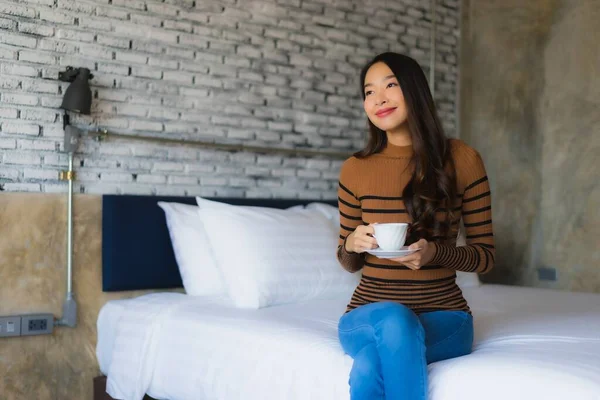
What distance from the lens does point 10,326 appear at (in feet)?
10.2

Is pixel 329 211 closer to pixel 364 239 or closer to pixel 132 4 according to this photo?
pixel 132 4

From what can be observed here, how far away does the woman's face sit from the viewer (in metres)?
2.30

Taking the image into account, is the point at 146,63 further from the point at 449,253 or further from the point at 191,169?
the point at 449,253

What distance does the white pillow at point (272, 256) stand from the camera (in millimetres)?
3166

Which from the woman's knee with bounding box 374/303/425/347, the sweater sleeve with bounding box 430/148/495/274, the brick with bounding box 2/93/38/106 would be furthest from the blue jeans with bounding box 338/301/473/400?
the brick with bounding box 2/93/38/106

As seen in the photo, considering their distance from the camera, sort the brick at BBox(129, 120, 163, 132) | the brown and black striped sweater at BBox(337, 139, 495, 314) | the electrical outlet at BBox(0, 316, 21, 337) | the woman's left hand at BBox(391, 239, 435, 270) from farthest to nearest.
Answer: the brick at BBox(129, 120, 163, 132) → the electrical outlet at BBox(0, 316, 21, 337) → the brown and black striped sweater at BBox(337, 139, 495, 314) → the woman's left hand at BBox(391, 239, 435, 270)

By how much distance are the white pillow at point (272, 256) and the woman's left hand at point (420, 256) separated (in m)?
1.20

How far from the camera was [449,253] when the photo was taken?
2.13 meters

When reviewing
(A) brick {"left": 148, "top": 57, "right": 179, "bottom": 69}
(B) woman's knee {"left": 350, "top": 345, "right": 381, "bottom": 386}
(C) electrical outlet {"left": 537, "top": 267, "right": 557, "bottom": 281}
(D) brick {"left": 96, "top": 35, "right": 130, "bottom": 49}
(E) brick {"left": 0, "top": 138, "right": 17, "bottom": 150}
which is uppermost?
(D) brick {"left": 96, "top": 35, "right": 130, "bottom": 49}

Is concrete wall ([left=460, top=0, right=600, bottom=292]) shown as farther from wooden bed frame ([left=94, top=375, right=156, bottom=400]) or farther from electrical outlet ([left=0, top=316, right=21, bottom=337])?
electrical outlet ([left=0, top=316, right=21, bottom=337])

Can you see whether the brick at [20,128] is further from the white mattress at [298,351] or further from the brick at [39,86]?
the white mattress at [298,351]

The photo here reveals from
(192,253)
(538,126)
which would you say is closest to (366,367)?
(192,253)

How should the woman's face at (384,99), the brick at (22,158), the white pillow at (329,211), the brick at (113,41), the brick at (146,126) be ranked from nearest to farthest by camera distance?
the woman's face at (384,99)
the brick at (22,158)
the brick at (113,41)
the brick at (146,126)
the white pillow at (329,211)

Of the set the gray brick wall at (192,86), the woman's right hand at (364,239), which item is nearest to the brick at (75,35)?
the gray brick wall at (192,86)
